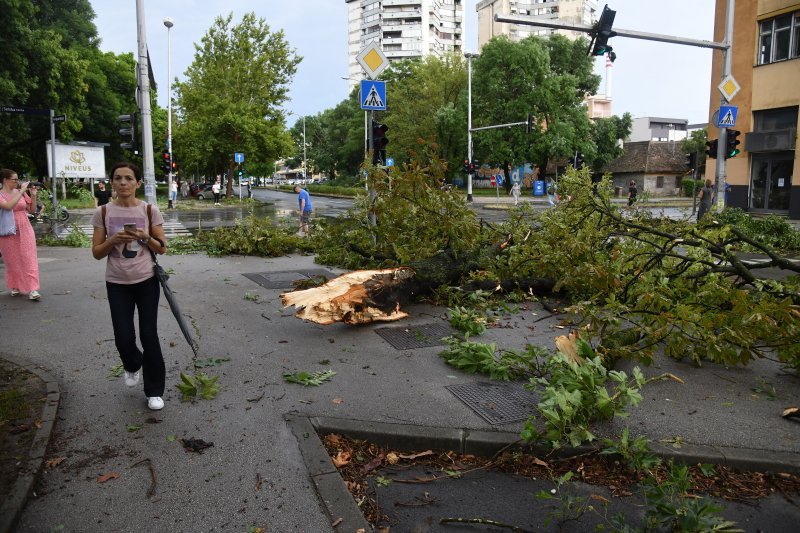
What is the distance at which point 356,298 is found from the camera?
22.4ft

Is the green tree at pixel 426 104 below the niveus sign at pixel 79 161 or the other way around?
the other way around

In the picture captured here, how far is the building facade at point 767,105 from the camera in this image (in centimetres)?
2575

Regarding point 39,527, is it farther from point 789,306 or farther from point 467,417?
point 789,306

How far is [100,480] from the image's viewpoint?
3426 millimetres

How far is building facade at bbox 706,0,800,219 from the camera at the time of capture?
25.8 metres

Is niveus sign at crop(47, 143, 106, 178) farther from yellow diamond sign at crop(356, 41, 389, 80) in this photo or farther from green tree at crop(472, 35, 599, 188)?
green tree at crop(472, 35, 599, 188)

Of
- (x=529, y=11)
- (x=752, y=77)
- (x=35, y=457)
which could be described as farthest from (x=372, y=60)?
(x=529, y=11)

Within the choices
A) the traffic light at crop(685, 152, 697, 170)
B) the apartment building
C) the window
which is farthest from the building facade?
the apartment building

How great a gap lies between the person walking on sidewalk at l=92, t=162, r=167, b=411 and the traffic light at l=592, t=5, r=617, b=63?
13.7m

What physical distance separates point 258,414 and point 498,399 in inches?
72.3

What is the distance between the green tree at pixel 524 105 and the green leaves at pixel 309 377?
46.3 m

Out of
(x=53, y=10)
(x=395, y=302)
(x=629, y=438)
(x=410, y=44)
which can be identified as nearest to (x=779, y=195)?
(x=395, y=302)

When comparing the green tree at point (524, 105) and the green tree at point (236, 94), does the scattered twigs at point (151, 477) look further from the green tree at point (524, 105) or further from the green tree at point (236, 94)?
the green tree at point (524, 105)

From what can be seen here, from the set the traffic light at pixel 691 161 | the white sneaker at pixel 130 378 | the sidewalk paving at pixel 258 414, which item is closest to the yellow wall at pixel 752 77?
the traffic light at pixel 691 161
